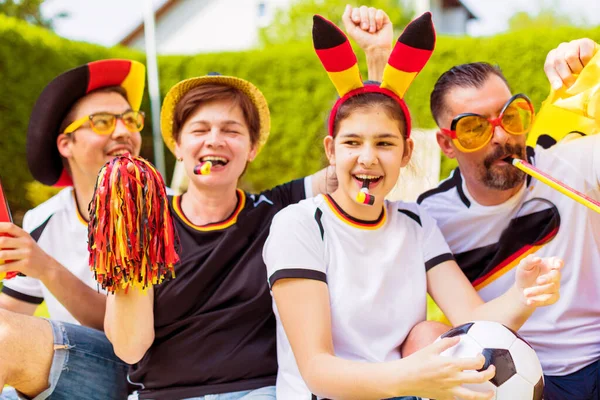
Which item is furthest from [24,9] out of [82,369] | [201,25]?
[82,369]

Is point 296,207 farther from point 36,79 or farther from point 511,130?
point 36,79

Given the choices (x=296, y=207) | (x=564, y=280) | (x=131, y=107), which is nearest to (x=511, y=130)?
(x=564, y=280)

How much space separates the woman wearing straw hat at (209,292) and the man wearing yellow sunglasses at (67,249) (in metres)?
0.24

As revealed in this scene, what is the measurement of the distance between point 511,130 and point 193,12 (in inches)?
951

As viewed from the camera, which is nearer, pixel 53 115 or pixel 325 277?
pixel 325 277

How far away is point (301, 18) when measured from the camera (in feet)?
76.1

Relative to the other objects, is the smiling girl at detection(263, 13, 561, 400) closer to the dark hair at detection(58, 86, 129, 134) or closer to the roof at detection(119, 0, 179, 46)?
the dark hair at detection(58, 86, 129, 134)

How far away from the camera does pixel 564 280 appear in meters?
2.50

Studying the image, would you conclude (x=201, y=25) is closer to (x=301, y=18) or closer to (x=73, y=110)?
(x=301, y=18)

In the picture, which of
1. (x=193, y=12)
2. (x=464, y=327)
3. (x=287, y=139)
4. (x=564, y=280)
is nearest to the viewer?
(x=464, y=327)

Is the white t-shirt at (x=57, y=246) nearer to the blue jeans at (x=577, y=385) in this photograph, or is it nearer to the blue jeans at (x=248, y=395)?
the blue jeans at (x=248, y=395)

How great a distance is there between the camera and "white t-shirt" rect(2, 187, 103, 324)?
2744 millimetres

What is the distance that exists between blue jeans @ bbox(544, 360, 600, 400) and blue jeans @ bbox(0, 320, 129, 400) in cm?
171

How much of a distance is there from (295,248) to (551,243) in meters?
1.13
